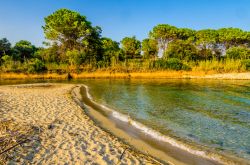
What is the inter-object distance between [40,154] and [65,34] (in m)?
40.5

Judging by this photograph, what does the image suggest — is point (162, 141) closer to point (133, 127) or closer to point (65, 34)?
point (133, 127)

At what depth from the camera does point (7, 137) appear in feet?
24.2

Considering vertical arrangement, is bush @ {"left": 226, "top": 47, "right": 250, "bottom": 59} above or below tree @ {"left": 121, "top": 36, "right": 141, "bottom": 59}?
below

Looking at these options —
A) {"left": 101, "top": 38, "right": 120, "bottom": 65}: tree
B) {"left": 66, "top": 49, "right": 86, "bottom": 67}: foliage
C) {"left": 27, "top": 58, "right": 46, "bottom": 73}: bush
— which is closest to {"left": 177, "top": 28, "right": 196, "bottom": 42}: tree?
{"left": 101, "top": 38, "right": 120, "bottom": 65}: tree

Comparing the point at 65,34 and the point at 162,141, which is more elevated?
the point at 65,34

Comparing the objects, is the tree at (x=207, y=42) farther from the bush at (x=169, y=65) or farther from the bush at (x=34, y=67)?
the bush at (x=34, y=67)

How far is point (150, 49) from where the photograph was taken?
54188 mm

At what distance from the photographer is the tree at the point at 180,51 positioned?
48.6 metres

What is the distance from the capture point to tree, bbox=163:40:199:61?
48591 millimetres

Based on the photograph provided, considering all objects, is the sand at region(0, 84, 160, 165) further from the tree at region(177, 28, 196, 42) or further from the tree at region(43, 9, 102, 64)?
the tree at region(177, 28, 196, 42)

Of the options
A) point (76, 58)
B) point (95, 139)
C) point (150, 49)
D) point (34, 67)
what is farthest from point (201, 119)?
point (150, 49)

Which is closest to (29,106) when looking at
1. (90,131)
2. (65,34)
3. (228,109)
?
(90,131)

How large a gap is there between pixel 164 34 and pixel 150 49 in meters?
4.09

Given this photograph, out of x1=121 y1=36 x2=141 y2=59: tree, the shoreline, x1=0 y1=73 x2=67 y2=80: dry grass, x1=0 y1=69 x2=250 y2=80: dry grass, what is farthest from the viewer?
x1=121 y1=36 x2=141 y2=59: tree
